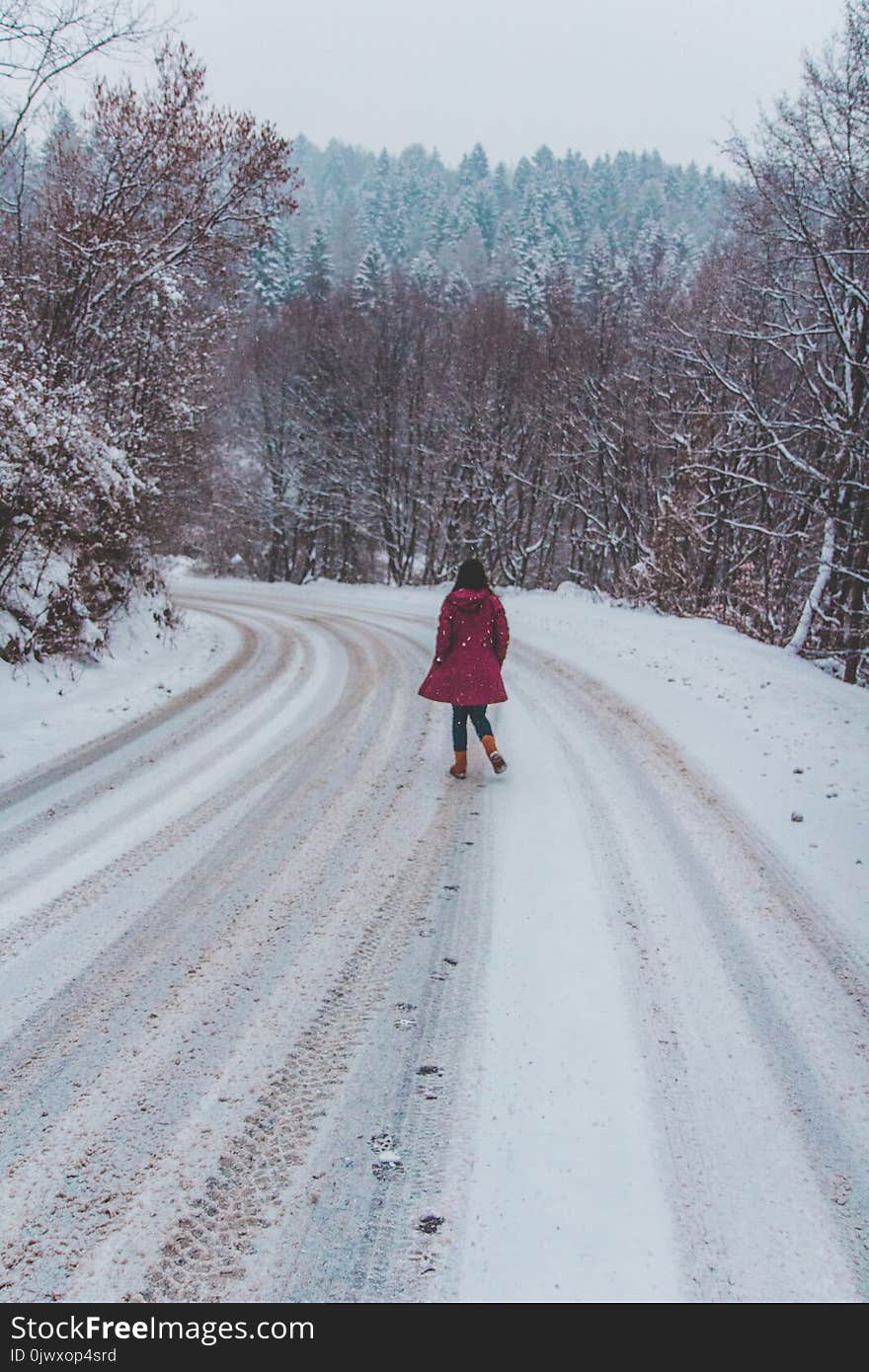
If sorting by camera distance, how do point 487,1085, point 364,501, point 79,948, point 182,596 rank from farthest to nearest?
point 364,501 → point 182,596 → point 79,948 → point 487,1085

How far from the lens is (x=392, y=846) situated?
4.80 m

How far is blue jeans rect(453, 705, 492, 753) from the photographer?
621 centimetres

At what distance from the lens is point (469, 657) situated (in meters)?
6.42

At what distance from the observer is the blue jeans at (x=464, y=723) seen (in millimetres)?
6215

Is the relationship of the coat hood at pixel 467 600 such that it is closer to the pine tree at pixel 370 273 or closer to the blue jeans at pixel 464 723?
the blue jeans at pixel 464 723

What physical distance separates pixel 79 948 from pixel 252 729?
154 inches

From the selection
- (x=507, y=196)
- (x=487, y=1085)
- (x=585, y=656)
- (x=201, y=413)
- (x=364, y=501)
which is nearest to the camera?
(x=487, y=1085)

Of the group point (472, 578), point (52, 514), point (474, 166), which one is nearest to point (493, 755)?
point (472, 578)

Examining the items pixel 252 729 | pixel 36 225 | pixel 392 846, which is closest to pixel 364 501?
pixel 36 225

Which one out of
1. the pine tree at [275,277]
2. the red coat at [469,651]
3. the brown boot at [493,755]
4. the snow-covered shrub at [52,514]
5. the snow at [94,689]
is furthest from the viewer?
the pine tree at [275,277]

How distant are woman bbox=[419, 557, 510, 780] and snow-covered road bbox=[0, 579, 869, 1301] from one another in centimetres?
74

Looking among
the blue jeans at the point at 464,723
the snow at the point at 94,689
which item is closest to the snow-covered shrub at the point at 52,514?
the snow at the point at 94,689

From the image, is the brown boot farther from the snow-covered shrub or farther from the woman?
the snow-covered shrub

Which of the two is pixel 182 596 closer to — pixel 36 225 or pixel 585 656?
pixel 36 225
